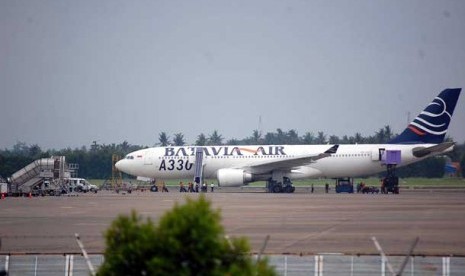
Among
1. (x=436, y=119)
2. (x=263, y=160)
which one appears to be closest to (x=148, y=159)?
(x=263, y=160)

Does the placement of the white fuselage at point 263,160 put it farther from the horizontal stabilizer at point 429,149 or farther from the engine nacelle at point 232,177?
the engine nacelle at point 232,177

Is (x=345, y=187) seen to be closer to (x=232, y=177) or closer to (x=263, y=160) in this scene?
(x=263, y=160)

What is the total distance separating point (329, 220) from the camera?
31047 mm

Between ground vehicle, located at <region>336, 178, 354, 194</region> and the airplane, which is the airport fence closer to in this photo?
the airplane

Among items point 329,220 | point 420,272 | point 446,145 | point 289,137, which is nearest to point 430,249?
point 420,272

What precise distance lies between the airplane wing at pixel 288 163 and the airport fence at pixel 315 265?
133 ft

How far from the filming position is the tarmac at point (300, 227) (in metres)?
21.6

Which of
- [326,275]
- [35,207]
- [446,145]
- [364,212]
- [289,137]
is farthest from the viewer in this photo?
[289,137]

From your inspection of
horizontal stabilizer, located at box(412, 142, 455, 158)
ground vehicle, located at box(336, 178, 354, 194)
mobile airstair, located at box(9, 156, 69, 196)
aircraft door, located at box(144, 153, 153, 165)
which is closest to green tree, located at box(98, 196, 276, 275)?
mobile airstair, located at box(9, 156, 69, 196)

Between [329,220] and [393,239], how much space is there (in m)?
7.65

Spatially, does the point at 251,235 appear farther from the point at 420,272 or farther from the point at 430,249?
the point at 420,272

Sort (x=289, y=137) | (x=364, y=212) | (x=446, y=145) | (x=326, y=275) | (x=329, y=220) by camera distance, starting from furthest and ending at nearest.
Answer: (x=289, y=137) → (x=446, y=145) → (x=364, y=212) → (x=329, y=220) → (x=326, y=275)

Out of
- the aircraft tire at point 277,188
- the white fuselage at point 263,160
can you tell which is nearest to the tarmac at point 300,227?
the aircraft tire at point 277,188

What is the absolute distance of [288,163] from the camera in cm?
6078
